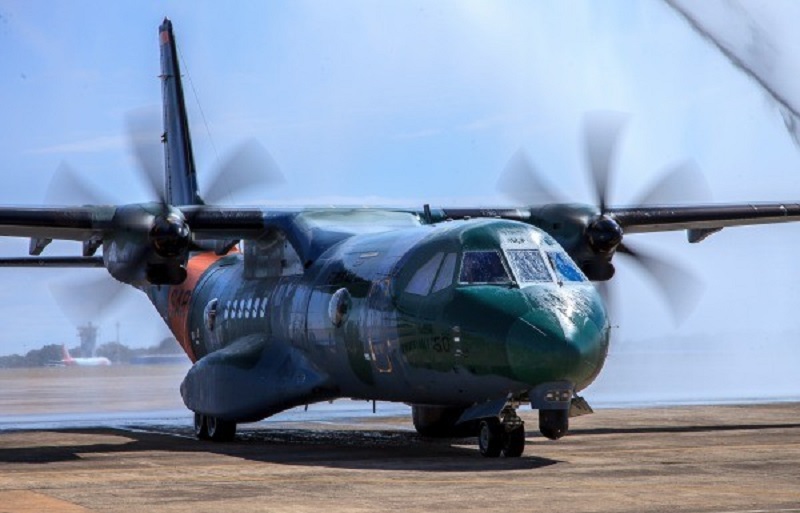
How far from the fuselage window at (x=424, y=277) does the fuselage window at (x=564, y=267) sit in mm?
1556

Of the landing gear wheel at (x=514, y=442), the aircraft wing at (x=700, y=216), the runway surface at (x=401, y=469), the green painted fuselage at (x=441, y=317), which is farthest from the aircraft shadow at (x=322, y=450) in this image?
the aircraft wing at (x=700, y=216)

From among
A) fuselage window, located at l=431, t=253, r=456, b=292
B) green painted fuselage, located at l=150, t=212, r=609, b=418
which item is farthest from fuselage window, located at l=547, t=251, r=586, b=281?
fuselage window, located at l=431, t=253, r=456, b=292

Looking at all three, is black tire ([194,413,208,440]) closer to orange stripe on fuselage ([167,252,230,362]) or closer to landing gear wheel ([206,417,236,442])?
landing gear wheel ([206,417,236,442])

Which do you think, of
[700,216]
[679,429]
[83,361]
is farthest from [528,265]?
[83,361]

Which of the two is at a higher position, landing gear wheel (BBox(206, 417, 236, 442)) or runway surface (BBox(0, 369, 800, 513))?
landing gear wheel (BBox(206, 417, 236, 442))

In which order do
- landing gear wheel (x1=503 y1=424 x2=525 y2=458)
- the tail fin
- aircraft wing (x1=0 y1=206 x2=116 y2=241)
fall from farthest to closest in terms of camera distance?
the tail fin
aircraft wing (x1=0 y1=206 x2=116 y2=241)
landing gear wheel (x1=503 y1=424 x2=525 y2=458)

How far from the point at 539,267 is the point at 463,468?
127 inches

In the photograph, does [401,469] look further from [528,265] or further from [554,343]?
[528,265]

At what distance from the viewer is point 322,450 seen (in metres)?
21.9

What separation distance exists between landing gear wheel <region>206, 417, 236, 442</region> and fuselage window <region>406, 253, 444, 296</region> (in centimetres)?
597

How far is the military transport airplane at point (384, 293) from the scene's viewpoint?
19.0 meters

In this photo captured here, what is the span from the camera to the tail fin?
32.8 meters

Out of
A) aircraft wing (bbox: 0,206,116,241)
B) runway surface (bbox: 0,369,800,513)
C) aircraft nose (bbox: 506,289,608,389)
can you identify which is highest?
aircraft wing (bbox: 0,206,116,241)

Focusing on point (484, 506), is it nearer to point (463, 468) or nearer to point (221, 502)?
point (221, 502)
